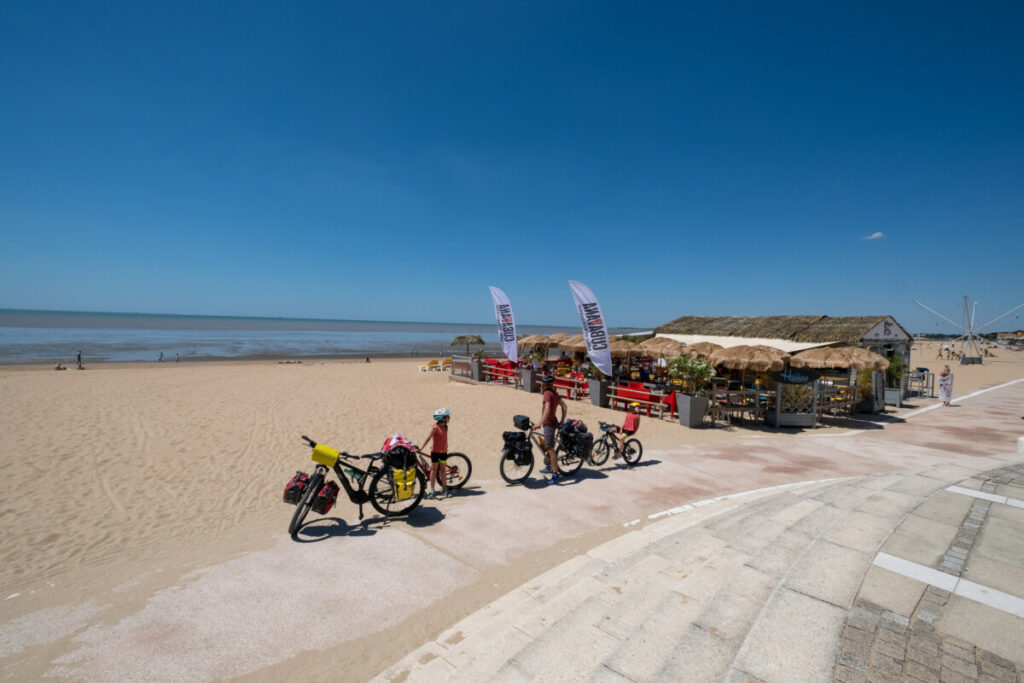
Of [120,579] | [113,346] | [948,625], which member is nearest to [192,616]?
[120,579]

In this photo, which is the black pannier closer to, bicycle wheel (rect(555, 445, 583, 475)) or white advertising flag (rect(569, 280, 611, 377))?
bicycle wheel (rect(555, 445, 583, 475))

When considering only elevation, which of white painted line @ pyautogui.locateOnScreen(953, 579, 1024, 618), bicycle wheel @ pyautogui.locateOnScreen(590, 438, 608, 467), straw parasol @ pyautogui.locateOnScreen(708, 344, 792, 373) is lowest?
bicycle wheel @ pyautogui.locateOnScreen(590, 438, 608, 467)

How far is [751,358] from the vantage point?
12.2 m

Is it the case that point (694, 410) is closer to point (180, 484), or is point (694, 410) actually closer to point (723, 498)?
point (723, 498)

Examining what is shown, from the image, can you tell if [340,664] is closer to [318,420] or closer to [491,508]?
[491,508]

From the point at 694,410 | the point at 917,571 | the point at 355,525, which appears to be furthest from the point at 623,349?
the point at 917,571

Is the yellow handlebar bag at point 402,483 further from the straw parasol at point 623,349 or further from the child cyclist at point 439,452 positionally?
the straw parasol at point 623,349

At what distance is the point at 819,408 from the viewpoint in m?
13.4

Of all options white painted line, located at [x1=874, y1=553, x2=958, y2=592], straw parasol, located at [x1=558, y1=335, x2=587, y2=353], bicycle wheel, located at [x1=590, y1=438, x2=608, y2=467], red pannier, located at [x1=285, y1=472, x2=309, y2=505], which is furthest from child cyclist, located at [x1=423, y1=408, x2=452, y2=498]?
straw parasol, located at [x1=558, y1=335, x2=587, y2=353]

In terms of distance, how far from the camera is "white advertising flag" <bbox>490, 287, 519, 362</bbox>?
1767cm

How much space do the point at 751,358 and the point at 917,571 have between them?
367 inches

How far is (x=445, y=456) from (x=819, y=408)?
12.5 meters

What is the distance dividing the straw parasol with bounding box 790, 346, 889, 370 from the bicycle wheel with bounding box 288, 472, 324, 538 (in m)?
13.2

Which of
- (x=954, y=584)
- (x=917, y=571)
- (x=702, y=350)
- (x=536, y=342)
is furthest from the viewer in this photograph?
(x=536, y=342)
